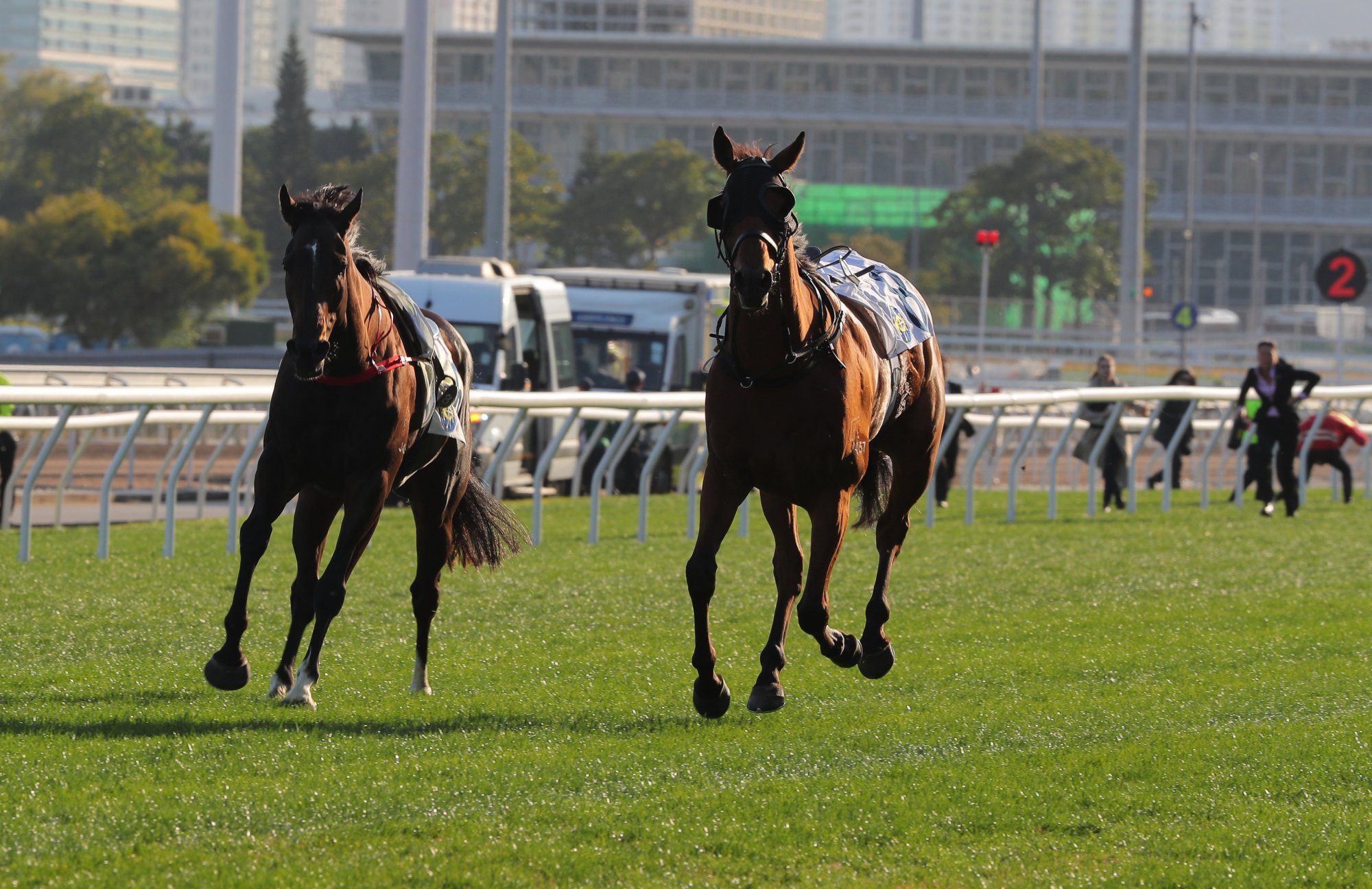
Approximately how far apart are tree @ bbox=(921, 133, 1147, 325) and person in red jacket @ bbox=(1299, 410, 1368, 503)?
41.2m

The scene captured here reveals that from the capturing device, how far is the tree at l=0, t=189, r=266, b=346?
39.2m

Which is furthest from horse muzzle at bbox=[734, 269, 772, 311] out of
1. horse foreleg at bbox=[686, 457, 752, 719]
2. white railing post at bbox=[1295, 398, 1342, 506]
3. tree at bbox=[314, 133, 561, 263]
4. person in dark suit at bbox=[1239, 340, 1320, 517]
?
tree at bbox=[314, 133, 561, 263]

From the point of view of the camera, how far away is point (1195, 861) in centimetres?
453

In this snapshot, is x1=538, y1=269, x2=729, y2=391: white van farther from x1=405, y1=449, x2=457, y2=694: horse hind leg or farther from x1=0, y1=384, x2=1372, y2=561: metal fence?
x1=405, y1=449, x2=457, y2=694: horse hind leg

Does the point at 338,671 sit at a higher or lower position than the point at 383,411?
lower

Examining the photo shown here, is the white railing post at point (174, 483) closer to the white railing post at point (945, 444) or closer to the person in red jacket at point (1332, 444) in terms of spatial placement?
the white railing post at point (945, 444)

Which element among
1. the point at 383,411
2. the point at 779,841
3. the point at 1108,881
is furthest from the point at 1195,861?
the point at 383,411

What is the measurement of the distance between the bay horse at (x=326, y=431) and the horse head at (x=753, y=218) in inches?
46.4

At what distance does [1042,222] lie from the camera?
6075 cm

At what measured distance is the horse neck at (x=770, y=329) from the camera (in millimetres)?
5965

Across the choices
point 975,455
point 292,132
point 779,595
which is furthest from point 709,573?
point 292,132

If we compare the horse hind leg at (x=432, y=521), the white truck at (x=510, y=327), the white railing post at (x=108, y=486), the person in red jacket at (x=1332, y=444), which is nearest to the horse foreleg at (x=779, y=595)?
the horse hind leg at (x=432, y=521)

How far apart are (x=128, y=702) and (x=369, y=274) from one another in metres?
1.65

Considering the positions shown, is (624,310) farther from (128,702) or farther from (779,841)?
(779,841)
